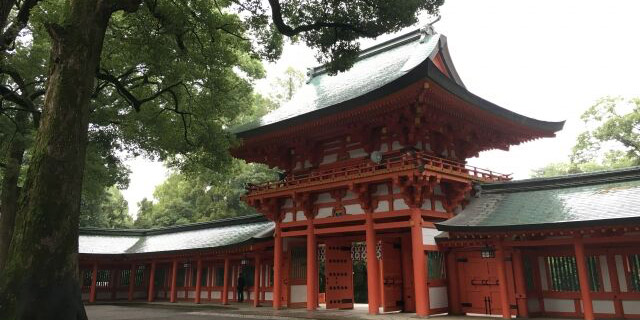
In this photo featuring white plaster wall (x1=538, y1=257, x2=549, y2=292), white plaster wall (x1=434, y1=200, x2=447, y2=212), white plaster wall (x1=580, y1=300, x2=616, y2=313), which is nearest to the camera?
white plaster wall (x1=580, y1=300, x2=616, y2=313)

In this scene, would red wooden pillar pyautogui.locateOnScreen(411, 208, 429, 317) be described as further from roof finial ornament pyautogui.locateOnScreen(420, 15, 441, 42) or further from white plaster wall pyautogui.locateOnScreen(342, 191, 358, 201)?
roof finial ornament pyautogui.locateOnScreen(420, 15, 441, 42)

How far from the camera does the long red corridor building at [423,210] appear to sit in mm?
12992

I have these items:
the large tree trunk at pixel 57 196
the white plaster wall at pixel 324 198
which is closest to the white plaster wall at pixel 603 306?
the white plaster wall at pixel 324 198

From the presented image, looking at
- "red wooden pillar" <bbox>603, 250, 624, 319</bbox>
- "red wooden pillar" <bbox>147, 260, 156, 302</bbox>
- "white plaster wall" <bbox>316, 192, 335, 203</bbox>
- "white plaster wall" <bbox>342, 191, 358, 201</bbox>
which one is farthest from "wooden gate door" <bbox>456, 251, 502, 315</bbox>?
"red wooden pillar" <bbox>147, 260, 156, 302</bbox>

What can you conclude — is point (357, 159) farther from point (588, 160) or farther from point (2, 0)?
point (588, 160)

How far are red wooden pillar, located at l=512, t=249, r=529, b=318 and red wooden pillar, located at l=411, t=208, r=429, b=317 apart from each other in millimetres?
2730

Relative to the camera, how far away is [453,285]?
15.5 m

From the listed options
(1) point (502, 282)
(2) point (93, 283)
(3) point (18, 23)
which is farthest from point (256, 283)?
(3) point (18, 23)

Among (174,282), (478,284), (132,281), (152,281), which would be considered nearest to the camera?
(478,284)

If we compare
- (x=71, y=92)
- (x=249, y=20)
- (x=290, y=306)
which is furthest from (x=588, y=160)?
(x=71, y=92)

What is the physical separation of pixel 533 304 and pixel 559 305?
0.72m

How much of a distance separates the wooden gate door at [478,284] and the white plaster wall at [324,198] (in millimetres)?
5100

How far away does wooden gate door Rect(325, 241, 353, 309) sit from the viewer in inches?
723

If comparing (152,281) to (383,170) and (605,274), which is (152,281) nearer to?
(383,170)
